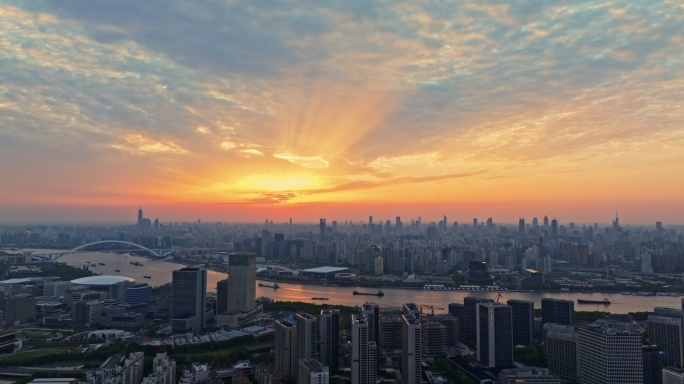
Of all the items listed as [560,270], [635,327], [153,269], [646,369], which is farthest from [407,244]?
[646,369]

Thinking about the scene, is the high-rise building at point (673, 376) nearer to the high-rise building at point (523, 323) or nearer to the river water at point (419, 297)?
the high-rise building at point (523, 323)

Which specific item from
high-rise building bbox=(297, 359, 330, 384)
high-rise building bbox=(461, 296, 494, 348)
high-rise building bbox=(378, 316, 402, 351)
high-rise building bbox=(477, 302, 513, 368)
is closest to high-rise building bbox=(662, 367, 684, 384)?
high-rise building bbox=(477, 302, 513, 368)

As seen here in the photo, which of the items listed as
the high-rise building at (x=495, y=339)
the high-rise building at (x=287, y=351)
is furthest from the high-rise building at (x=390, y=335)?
the high-rise building at (x=287, y=351)

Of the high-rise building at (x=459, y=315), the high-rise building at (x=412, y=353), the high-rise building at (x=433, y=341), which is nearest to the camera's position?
the high-rise building at (x=412, y=353)

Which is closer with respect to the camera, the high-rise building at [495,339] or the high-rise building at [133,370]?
the high-rise building at [133,370]

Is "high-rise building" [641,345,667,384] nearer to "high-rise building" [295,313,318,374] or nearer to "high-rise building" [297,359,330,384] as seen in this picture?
"high-rise building" [297,359,330,384]

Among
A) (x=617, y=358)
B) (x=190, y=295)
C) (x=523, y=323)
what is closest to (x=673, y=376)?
(x=617, y=358)
